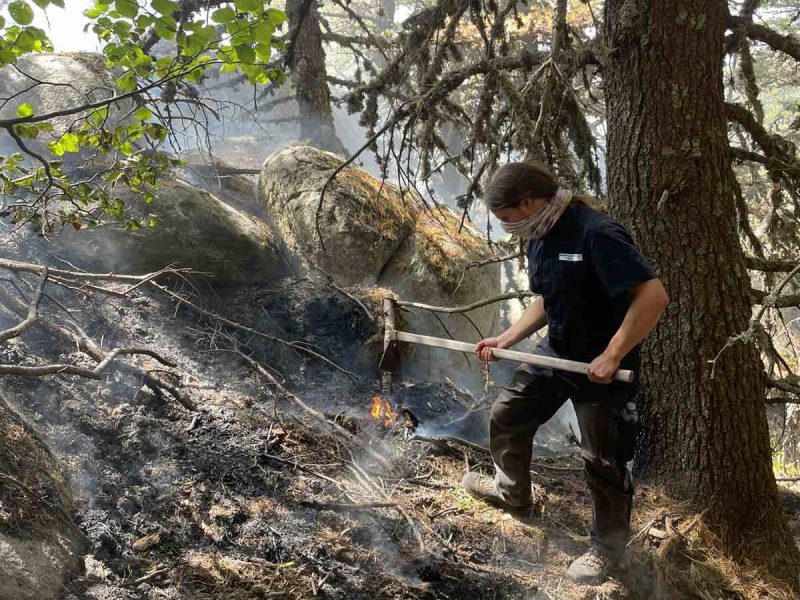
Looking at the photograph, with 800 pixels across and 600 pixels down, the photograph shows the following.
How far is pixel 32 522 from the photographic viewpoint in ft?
7.41

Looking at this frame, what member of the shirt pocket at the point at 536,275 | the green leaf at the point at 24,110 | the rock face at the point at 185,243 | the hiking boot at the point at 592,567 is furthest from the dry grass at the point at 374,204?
the hiking boot at the point at 592,567

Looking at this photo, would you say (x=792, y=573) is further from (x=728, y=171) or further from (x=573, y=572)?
(x=728, y=171)

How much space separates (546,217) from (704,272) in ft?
3.92

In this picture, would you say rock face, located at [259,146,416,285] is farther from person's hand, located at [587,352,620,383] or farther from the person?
person's hand, located at [587,352,620,383]

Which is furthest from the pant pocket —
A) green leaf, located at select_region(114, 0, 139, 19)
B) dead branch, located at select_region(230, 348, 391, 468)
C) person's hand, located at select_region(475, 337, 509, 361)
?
green leaf, located at select_region(114, 0, 139, 19)

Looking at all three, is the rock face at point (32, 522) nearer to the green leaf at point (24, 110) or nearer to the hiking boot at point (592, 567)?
the green leaf at point (24, 110)

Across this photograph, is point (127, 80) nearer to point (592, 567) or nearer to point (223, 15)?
point (223, 15)

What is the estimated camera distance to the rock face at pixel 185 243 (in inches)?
213

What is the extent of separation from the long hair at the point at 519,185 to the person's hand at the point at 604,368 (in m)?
0.87

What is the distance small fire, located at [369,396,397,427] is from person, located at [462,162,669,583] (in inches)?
61.7

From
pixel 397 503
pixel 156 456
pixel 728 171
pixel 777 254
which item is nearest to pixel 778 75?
pixel 777 254

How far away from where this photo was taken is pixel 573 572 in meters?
2.99

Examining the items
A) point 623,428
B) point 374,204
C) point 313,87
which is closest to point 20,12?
point 623,428

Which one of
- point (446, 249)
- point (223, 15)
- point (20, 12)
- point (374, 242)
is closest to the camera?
point (20, 12)
